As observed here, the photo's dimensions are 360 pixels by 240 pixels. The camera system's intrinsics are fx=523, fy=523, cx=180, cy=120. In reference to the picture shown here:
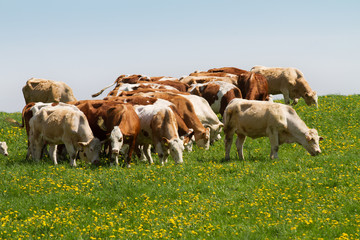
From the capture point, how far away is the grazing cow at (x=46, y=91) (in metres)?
34.9

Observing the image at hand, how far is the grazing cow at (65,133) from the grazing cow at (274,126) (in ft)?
16.0

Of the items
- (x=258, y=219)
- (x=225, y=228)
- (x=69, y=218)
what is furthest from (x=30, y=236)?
(x=258, y=219)

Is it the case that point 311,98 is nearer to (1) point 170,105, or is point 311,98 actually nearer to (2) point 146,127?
(1) point 170,105

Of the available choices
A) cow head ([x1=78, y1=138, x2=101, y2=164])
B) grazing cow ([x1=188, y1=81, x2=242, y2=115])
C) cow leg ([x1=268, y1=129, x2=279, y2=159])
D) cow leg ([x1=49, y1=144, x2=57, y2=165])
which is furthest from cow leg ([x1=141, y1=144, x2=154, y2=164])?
grazing cow ([x1=188, y1=81, x2=242, y2=115])

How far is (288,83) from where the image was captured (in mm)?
32344

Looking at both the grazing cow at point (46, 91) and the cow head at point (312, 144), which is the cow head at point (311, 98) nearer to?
the cow head at point (312, 144)

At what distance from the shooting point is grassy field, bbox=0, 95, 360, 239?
36.5 feet

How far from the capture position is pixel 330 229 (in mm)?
10797

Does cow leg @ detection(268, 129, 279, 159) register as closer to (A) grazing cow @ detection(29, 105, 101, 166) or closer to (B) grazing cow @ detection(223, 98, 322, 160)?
(B) grazing cow @ detection(223, 98, 322, 160)

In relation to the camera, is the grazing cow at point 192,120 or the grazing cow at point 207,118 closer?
the grazing cow at point 192,120

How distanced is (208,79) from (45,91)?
474 inches

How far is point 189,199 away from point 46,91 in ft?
78.5

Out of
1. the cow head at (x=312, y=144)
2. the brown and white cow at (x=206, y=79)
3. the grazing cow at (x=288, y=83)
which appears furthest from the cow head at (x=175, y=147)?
the grazing cow at (x=288, y=83)

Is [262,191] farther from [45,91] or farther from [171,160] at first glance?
[45,91]
